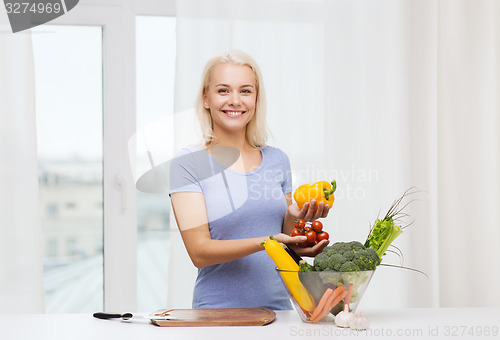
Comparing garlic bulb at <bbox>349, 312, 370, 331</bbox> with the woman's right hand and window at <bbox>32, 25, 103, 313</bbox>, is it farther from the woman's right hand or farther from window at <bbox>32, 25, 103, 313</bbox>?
window at <bbox>32, 25, 103, 313</bbox>

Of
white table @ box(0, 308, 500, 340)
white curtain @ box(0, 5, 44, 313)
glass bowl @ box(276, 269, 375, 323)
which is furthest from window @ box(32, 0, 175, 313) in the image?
glass bowl @ box(276, 269, 375, 323)

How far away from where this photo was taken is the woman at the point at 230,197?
5.51 ft

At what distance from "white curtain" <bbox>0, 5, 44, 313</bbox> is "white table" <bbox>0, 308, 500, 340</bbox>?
51.0 inches

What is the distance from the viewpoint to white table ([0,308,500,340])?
4.11 ft

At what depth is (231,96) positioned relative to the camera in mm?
1793

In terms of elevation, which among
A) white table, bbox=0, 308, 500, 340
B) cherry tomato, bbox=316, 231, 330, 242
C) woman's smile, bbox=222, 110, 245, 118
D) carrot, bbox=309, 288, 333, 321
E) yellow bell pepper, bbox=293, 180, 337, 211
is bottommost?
white table, bbox=0, 308, 500, 340

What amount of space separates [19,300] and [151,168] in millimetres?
911

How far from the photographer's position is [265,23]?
2828mm

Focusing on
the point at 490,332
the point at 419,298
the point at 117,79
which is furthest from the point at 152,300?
the point at 490,332

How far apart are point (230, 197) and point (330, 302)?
0.54 m

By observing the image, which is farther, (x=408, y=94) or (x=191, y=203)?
(x=408, y=94)

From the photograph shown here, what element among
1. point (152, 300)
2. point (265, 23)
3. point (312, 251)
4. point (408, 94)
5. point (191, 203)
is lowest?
point (152, 300)

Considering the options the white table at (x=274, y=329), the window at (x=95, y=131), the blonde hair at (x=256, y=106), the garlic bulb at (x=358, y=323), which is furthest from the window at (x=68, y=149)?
the garlic bulb at (x=358, y=323)

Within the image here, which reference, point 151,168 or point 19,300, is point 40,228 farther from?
point 151,168
